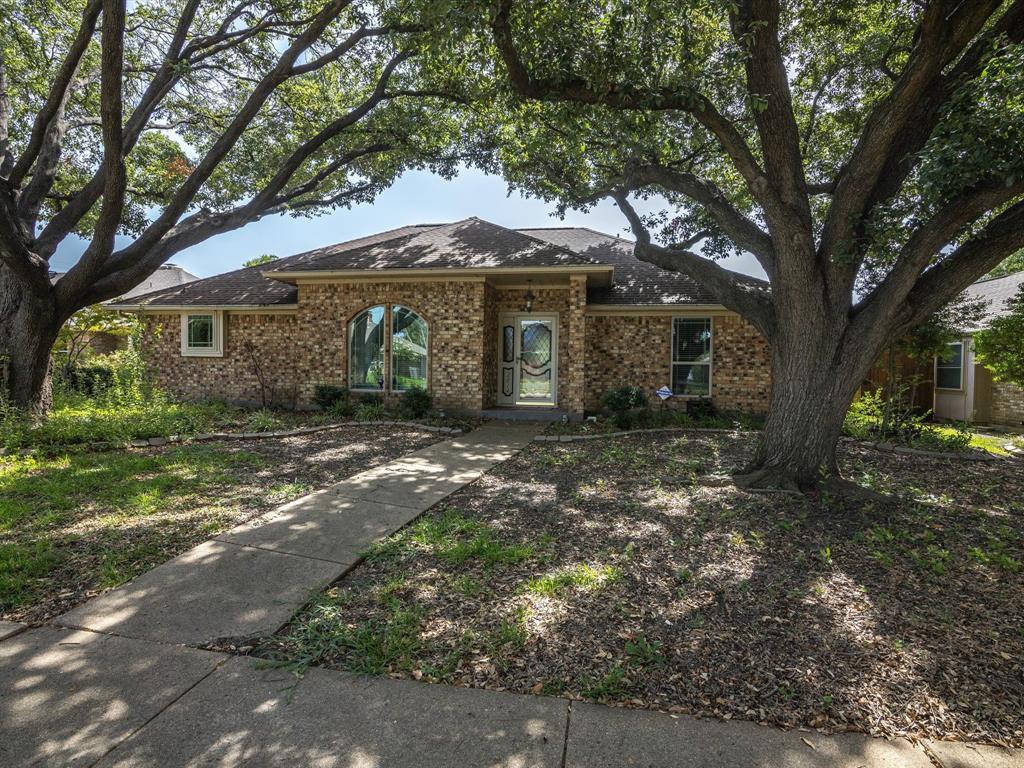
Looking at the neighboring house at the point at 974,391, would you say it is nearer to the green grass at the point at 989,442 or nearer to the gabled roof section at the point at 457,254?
the green grass at the point at 989,442

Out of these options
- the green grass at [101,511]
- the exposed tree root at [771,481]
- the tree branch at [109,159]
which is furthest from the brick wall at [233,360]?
the exposed tree root at [771,481]

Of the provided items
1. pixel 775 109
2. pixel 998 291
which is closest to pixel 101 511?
pixel 775 109

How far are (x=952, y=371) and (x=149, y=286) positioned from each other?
96.8 feet

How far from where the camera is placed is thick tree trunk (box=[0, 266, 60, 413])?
8.23 m

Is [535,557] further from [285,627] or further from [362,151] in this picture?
[362,151]

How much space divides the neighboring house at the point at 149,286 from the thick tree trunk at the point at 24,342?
1074 cm

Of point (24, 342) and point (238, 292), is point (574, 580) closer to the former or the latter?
point (24, 342)

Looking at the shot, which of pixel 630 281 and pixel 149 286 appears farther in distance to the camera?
pixel 149 286

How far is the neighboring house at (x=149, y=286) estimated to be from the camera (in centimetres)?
1816

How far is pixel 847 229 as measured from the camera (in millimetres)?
5023

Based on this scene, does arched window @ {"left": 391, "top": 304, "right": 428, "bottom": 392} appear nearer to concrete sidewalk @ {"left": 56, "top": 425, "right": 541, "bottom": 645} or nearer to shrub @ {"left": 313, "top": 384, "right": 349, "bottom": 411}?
shrub @ {"left": 313, "top": 384, "right": 349, "bottom": 411}

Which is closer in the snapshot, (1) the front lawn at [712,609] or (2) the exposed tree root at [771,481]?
(1) the front lawn at [712,609]

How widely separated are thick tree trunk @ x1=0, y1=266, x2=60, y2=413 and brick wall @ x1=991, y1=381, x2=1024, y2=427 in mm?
19401

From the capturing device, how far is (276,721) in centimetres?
200
